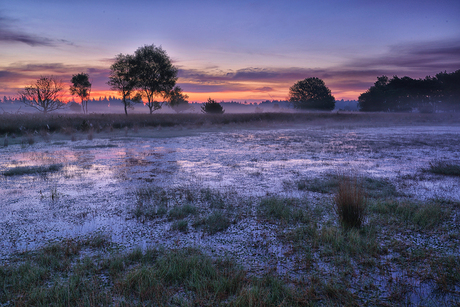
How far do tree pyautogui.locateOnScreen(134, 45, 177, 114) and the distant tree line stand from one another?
182 feet

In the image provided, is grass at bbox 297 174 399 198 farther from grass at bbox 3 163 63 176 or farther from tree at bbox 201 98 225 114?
tree at bbox 201 98 225 114

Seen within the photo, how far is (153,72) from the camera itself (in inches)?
1625

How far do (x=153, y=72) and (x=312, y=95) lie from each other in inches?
2177

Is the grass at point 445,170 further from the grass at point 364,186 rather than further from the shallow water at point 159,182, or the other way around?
the grass at point 364,186

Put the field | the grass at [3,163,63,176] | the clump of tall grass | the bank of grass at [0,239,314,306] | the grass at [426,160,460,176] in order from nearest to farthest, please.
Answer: the bank of grass at [0,239,314,306] < the field < the clump of tall grass < the grass at [426,160,460,176] < the grass at [3,163,63,176]

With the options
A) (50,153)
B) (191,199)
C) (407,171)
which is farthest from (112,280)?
(50,153)

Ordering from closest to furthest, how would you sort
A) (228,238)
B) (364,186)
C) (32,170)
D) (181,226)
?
1. (228,238)
2. (181,226)
3. (364,186)
4. (32,170)

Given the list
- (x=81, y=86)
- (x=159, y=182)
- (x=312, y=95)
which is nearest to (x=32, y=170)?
(x=159, y=182)

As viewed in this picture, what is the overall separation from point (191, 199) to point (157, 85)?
132 feet

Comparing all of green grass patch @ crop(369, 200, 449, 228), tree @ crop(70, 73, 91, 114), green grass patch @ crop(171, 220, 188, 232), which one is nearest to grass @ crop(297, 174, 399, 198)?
green grass patch @ crop(369, 200, 449, 228)

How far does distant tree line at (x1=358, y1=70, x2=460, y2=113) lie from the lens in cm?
5856

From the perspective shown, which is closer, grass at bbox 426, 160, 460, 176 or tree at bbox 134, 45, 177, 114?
grass at bbox 426, 160, 460, 176

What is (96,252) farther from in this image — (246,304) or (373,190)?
(373,190)

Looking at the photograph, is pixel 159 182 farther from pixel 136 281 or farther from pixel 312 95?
pixel 312 95
